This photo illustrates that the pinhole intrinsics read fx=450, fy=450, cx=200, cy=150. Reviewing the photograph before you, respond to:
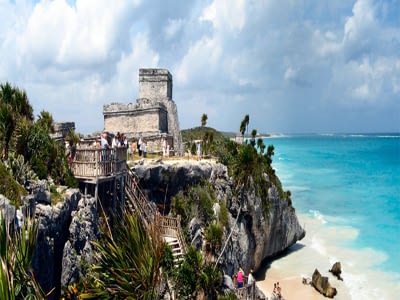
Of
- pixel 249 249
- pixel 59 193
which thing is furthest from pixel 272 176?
pixel 59 193

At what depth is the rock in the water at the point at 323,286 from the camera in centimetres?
2266

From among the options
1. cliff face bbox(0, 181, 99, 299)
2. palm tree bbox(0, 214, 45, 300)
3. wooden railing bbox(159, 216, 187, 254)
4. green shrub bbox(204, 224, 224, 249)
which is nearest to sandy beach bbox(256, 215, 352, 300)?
green shrub bbox(204, 224, 224, 249)

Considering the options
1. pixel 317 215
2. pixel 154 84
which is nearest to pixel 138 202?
pixel 154 84

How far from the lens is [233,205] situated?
74.7 feet

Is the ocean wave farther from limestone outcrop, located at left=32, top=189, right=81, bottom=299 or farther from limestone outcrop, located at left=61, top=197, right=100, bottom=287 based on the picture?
limestone outcrop, located at left=32, top=189, right=81, bottom=299

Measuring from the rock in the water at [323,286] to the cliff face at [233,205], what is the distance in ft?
10.7

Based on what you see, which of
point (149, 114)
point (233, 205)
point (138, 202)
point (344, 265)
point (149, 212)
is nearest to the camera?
point (138, 202)

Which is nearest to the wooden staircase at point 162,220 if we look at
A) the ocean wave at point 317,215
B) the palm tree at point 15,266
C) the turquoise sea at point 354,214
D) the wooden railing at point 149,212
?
the wooden railing at point 149,212

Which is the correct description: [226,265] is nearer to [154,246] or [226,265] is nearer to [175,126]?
[154,246]

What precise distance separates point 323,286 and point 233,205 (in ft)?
20.4

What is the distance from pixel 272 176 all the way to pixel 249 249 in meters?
6.11

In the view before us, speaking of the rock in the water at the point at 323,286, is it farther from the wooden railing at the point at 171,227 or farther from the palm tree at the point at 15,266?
the palm tree at the point at 15,266

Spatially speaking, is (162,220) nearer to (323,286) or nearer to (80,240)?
(80,240)

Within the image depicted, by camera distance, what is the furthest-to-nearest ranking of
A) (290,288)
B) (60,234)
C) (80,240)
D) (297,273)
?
(297,273)
(290,288)
(80,240)
(60,234)
